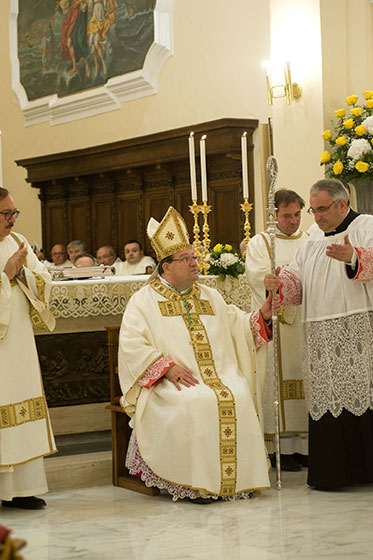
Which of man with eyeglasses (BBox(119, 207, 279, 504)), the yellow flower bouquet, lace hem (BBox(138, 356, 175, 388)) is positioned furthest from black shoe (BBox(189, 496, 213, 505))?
the yellow flower bouquet

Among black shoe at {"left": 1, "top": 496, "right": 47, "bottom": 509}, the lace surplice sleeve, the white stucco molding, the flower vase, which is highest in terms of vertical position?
the white stucco molding

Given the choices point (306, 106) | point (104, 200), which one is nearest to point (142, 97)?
point (104, 200)

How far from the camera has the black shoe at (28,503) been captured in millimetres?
5756

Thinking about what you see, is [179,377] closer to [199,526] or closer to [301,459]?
[199,526]

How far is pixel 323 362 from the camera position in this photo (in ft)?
19.8

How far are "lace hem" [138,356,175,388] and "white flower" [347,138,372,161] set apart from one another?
2.85 m

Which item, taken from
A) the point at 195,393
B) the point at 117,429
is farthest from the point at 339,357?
the point at 117,429

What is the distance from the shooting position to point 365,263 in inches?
226

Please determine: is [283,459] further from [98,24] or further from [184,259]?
[98,24]

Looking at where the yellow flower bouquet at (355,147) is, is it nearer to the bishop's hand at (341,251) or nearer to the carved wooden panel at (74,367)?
the bishop's hand at (341,251)

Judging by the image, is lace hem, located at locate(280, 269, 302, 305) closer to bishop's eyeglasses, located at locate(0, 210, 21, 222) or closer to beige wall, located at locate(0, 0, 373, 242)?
bishop's eyeglasses, located at locate(0, 210, 21, 222)

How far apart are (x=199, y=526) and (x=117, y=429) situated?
1.38 meters

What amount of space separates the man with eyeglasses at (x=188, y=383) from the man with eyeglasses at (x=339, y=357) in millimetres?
352

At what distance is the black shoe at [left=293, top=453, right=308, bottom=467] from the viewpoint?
22.6ft
